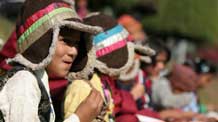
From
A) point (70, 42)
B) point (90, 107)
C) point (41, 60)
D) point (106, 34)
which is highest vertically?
point (106, 34)

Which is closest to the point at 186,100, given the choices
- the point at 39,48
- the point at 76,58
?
the point at 76,58

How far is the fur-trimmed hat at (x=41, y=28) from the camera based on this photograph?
12.5 ft

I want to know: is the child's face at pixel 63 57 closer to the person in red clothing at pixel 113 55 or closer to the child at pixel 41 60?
the child at pixel 41 60

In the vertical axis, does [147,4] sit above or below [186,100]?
above

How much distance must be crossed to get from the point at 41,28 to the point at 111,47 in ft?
2.92

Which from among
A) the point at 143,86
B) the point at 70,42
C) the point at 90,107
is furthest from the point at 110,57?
the point at 143,86

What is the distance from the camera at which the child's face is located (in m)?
3.90

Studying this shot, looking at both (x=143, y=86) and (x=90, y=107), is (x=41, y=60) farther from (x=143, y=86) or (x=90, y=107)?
(x=143, y=86)

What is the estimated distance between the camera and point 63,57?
154 inches

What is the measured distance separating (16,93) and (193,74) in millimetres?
3812

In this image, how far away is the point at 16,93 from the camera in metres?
3.57

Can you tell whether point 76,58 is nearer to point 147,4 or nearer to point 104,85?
point 104,85

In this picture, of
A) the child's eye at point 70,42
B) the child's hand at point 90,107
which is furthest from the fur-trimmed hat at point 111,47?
the child's hand at point 90,107

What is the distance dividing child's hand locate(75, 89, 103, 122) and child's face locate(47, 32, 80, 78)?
191mm
